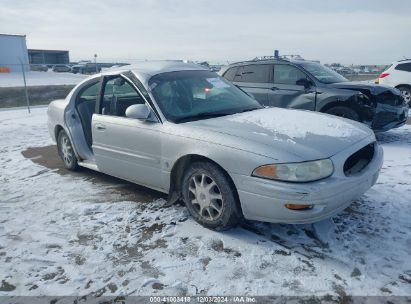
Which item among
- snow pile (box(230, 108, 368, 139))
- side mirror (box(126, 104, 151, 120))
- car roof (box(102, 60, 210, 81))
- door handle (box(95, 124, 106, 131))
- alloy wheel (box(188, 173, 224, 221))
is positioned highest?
car roof (box(102, 60, 210, 81))

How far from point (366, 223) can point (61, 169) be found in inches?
179

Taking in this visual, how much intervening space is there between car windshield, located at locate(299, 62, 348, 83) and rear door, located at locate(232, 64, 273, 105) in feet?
2.45

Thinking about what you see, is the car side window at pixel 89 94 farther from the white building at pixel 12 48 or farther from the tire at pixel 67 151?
the white building at pixel 12 48

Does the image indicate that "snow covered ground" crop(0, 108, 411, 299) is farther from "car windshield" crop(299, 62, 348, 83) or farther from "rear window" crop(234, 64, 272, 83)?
"rear window" crop(234, 64, 272, 83)

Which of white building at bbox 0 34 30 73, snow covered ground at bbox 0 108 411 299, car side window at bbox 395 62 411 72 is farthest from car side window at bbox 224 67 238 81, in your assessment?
white building at bbox 0 34 30 73

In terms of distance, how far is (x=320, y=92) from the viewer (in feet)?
23.2

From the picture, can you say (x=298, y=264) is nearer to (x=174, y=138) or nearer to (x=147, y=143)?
(x=174, y=138)

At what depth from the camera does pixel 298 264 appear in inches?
119

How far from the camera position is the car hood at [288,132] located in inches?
124

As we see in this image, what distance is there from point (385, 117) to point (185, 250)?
530 centimetres

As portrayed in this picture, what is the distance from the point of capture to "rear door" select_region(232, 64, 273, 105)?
7.80 meters

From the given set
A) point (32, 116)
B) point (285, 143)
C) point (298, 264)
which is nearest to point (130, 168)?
point (285, 143)

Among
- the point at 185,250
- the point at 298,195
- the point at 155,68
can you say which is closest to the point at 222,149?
the point at 298,195

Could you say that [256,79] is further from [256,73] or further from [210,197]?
[210,197]
